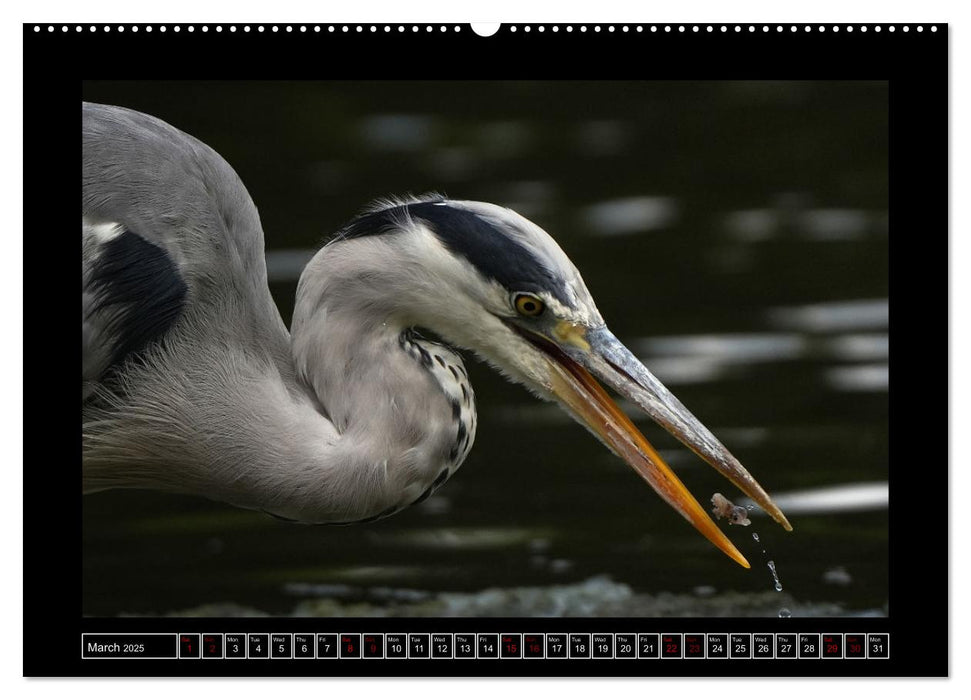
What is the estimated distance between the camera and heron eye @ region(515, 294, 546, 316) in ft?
10.1

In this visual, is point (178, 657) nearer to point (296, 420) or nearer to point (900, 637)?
point (296, 420)

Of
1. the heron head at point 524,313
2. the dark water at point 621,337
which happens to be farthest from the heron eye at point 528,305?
the dark water at point 621,337

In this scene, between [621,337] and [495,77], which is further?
[621,337]

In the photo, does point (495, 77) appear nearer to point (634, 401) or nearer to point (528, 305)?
point (528, 305)

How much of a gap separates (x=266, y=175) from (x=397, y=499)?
2506 mm

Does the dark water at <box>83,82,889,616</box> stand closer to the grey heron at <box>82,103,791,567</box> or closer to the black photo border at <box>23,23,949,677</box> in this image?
the grey heron at <box>82,103,791,567</box>

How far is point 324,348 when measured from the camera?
3240 millimetres

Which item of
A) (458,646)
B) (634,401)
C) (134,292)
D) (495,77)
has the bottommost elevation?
(458,646)

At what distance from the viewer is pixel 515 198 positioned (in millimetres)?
6133

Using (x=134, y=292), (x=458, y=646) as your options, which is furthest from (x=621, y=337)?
(x=458, y=646)

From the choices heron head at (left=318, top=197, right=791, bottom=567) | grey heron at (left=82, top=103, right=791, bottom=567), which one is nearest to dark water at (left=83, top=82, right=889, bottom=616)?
grey heron at (left=82, top=103, right=791, bottom=567)

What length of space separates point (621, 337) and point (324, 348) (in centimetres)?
259

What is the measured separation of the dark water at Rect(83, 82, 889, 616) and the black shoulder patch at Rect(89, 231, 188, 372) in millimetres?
658

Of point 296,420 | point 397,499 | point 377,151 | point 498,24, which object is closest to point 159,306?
point 296,420
